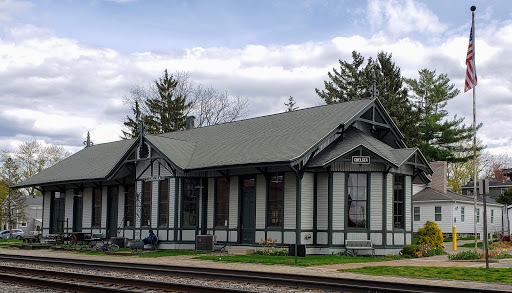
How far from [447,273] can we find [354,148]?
7.45 metres

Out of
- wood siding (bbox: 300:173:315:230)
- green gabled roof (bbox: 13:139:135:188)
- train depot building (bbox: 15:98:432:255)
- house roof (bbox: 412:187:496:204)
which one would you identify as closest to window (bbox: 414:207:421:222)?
house roof (bbox: 412:187:496:204)

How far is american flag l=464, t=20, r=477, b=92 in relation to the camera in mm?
20078

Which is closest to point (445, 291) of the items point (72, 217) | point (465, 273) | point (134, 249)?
point (465, 273)

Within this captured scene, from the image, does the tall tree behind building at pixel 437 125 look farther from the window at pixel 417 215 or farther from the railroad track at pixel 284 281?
the railroad track at pixel 284 281

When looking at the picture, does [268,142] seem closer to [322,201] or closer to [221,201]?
[221,201]

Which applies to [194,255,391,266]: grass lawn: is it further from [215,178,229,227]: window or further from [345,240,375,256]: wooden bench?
[215,178,229,227]: window

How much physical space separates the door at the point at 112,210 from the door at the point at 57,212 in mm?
5405

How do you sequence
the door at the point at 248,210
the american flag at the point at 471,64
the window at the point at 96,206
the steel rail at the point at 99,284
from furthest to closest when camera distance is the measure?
the window at the point at 96,206 < the door at the point at 248,210 < the american flag at the point at 471,64 < the steel rail at the point at 99,284

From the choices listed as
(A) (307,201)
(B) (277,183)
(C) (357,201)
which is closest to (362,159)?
(C) (357,201)

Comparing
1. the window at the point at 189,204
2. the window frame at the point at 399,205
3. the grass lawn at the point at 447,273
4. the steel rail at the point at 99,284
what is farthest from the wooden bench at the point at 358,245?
the steel rail at the point at 99,284

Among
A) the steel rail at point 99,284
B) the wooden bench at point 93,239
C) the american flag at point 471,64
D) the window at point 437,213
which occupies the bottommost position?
the wooden bench at point 93,239

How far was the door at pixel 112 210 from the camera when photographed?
3052 cm

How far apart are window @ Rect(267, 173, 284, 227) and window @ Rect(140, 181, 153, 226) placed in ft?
22.1

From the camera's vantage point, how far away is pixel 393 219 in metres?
22.9
